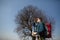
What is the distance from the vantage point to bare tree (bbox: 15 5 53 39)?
1.86 m

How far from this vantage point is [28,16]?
1865mm

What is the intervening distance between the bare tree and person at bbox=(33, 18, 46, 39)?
0.16 feet

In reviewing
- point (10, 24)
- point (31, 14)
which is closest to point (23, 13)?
point (31, 14)

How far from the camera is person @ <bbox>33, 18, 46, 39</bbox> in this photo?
73.0 inches

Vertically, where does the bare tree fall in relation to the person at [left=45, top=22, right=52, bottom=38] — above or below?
above

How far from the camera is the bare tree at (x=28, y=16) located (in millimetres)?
1857

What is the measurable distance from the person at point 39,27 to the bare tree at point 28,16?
0.05 m

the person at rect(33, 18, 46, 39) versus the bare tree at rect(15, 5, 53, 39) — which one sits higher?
the bare tree at rect(15, 5, 53, 39)

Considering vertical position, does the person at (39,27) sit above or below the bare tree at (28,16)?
below

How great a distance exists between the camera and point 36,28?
6.11 feet

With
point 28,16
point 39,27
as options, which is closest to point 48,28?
point 39,27

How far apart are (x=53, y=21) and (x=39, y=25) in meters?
0.20

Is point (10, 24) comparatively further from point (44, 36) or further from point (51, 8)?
point (51, 8)

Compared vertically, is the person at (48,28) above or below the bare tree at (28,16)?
below
